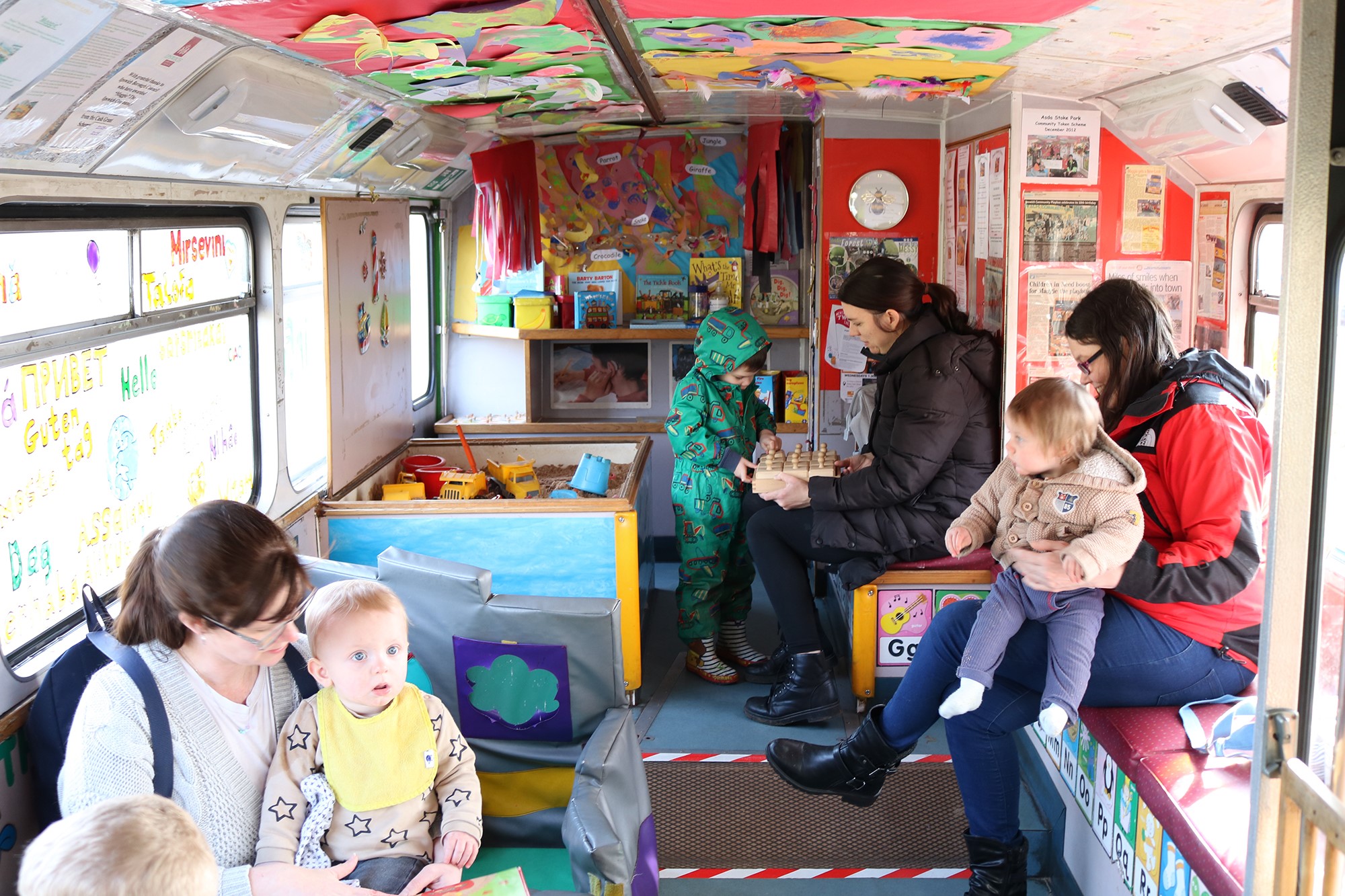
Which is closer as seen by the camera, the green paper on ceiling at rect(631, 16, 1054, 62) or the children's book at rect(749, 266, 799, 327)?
the green paper on ceiling at rect(631, 16, 1054, 62)

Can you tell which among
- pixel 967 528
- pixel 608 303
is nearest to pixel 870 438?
pixel 967 528

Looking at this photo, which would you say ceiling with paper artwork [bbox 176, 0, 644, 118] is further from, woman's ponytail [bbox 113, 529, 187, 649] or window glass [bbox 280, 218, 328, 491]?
woman's ponytail [bbox 113, 529, 187, 649]

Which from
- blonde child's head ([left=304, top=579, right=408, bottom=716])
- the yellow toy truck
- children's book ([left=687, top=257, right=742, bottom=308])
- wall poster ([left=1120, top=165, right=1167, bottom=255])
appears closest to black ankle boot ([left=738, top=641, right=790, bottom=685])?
the yellow toy truck

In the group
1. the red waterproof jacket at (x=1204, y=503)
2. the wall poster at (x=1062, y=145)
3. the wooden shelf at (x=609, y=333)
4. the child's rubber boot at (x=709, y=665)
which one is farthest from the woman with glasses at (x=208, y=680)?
the wooden shelf at (x=609, y=333)

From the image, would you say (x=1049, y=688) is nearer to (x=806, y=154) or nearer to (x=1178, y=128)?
(x=1178, y=128)

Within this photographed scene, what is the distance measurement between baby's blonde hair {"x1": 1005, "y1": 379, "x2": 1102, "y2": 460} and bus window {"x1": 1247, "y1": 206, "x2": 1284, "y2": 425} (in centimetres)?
126

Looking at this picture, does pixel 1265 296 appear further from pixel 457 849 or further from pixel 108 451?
pixel 108 451

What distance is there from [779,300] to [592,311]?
3.69 feet

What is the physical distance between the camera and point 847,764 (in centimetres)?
363

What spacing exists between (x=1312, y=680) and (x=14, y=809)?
2.64m

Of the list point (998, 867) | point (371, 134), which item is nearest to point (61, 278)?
point (371, 134)

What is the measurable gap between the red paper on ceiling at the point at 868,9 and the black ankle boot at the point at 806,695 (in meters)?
2.59

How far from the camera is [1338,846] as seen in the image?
5.97 feet

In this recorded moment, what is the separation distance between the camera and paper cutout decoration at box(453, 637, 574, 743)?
2902mm
